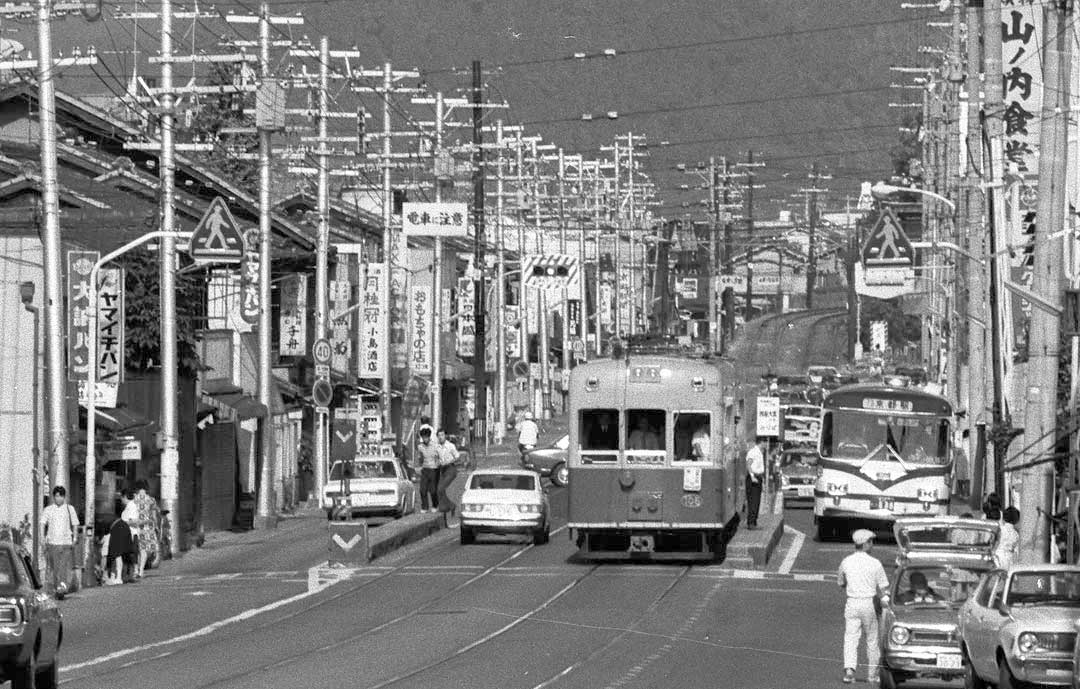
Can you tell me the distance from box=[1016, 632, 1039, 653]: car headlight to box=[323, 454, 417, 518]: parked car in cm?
3272

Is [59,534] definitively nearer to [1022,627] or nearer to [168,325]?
[168,325]

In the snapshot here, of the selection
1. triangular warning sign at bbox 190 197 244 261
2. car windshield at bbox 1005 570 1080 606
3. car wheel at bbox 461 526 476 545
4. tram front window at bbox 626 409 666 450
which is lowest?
car wheel at bbox 461 526 476 545

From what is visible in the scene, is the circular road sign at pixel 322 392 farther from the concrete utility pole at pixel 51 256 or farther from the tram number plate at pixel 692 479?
the tram number plate at pixel 692 479

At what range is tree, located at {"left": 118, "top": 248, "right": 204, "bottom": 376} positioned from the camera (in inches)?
1960

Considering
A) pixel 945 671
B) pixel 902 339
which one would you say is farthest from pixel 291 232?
pixel 902 339

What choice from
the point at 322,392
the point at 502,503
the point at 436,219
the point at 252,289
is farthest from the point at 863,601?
the point at 436,219

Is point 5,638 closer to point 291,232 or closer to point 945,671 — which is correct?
point 945,671

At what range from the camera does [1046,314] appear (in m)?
30.0

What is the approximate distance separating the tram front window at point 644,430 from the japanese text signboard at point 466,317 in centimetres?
4833

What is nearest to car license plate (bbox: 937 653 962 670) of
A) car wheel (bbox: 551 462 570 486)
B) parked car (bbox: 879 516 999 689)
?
parked car (bbox: 879 516 999 689)

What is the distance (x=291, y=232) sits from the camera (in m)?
68.2

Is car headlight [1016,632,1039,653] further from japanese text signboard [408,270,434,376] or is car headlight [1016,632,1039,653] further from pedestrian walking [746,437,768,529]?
japanese text signboard [408,270,434,376]

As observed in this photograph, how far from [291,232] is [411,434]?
785 centimetres

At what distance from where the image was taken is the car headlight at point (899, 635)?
77.7 ft
